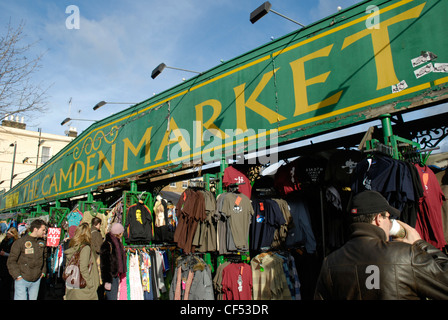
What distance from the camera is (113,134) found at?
1246 centimetres

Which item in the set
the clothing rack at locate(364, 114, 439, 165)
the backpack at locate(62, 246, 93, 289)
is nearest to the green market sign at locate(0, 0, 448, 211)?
the clothing rack at locate(364, 114, 439, 165)

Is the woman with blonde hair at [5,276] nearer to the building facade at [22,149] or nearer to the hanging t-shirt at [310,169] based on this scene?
the hanging t-shirt at [310,169]

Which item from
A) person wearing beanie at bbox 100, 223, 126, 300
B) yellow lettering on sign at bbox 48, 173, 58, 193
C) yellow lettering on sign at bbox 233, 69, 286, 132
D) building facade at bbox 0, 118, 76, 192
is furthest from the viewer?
building facade at bbox 0, 118, 76, 192

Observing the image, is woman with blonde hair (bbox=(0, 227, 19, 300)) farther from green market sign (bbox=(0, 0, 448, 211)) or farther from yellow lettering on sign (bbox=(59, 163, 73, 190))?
yellow lettering on sign (bbox=(59, 163, 73, 190))

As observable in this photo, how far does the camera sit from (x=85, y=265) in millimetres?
6547

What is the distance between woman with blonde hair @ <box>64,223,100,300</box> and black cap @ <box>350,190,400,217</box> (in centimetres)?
580

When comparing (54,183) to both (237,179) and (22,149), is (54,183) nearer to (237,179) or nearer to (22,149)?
(237,179)

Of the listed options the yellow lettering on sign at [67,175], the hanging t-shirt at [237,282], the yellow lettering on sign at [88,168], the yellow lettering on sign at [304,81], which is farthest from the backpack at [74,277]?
the yellow lettering on sign at [67,175]

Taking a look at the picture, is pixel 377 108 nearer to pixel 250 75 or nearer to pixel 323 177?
pixel 323 177

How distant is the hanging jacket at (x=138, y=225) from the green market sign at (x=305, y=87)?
123 cm

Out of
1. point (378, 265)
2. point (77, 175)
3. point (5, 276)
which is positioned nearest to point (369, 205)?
point (378, 265)

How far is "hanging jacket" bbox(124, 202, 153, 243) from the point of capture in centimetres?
879

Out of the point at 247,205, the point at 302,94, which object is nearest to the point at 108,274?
the point at 247,205
